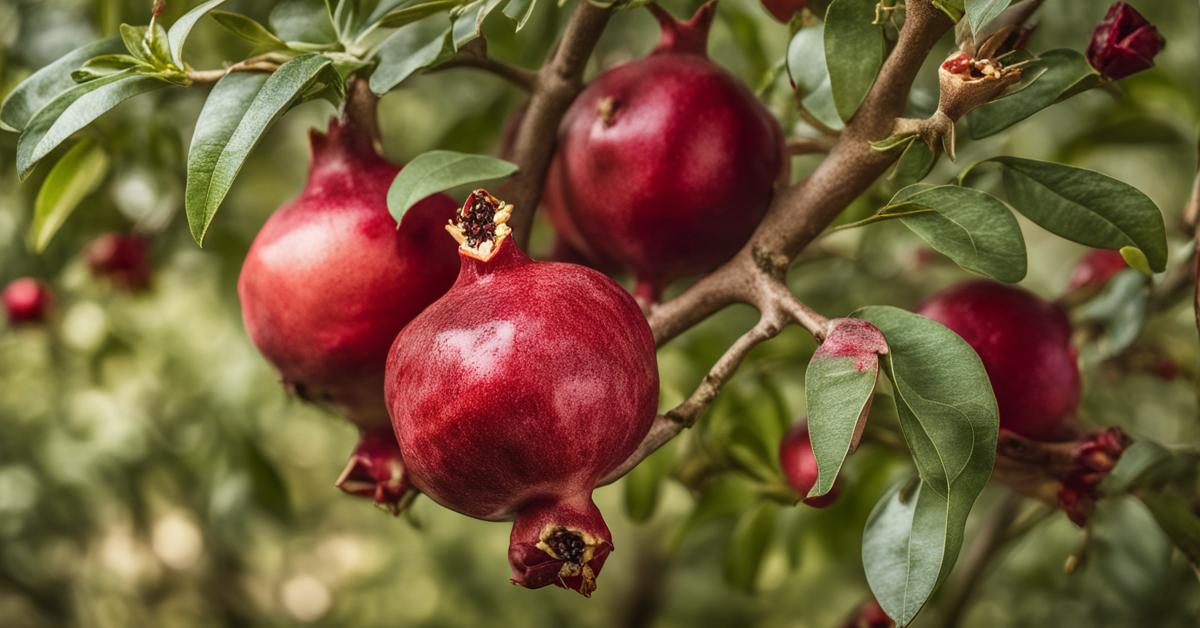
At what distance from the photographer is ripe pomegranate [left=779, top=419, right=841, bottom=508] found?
51 cm

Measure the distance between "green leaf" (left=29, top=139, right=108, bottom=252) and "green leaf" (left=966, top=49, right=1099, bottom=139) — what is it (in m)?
0.41

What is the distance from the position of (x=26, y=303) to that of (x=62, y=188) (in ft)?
1.12

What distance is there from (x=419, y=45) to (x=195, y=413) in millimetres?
754

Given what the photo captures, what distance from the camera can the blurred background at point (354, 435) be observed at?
2.33 ft

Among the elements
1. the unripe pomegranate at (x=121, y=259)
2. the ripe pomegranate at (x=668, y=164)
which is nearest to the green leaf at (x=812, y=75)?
the ripe pomegranate at (x=668, y=164)

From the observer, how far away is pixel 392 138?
1159 millimetres

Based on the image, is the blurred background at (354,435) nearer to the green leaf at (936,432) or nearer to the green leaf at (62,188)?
the green leaf at (62,188)

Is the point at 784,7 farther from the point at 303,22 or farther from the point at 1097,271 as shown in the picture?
the point at 1097,271

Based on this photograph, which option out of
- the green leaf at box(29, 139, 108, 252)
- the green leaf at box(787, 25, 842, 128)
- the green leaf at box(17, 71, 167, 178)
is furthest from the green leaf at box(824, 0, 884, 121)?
the green leaf at box(29, 139, 108, 252)

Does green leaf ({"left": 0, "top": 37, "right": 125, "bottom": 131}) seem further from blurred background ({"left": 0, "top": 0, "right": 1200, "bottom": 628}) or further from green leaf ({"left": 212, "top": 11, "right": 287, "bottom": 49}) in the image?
blurred background ({"left": 0, "top": 0, "right": 1200, "bottom": 628})

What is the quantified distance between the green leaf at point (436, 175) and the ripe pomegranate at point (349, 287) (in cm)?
4

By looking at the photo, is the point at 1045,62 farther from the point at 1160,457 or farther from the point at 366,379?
the point at 366,379

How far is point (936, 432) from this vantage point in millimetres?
348

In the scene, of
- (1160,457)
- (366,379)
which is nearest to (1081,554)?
(1160,457)
